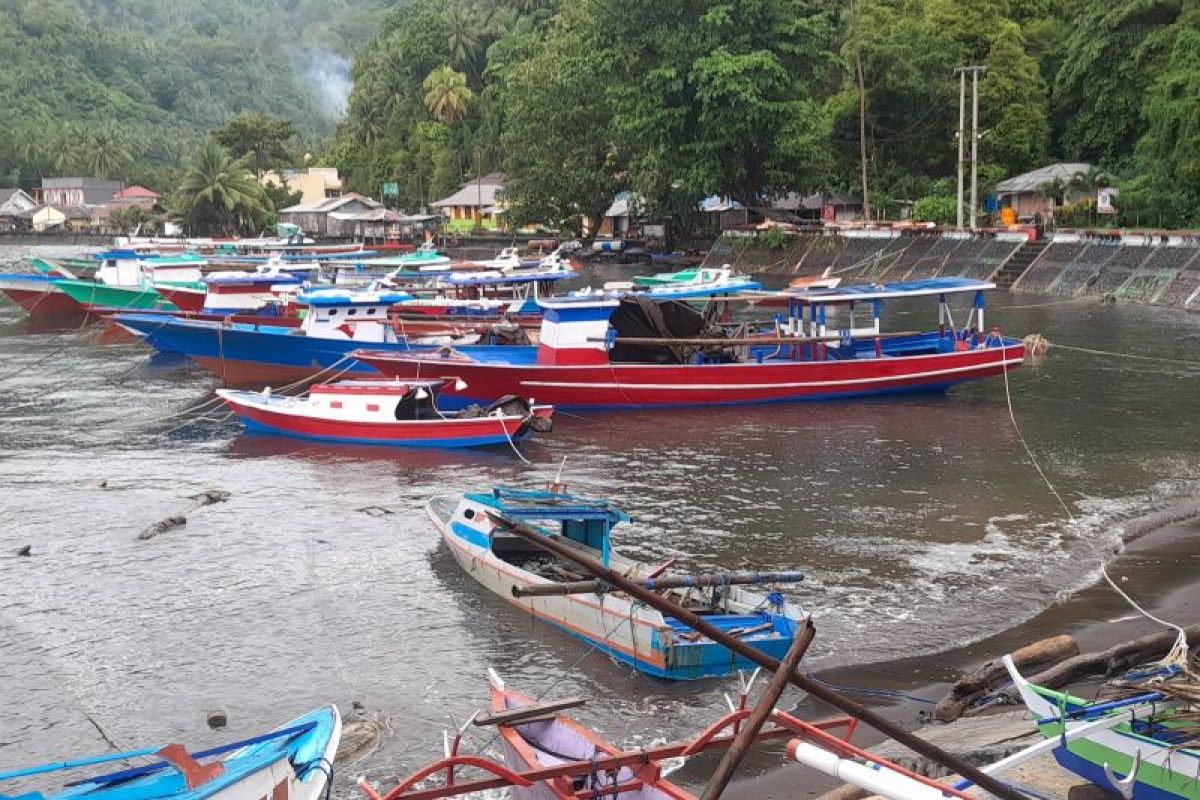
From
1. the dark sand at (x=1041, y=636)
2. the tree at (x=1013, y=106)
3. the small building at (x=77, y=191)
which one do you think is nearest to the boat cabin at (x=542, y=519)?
the dark sand at (x=1041, y=636)

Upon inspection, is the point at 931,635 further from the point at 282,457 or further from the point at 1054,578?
the point at 282,457

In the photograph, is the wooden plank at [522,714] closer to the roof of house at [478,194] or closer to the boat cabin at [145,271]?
the boat cabin at [145,271]

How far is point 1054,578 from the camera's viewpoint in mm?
18438

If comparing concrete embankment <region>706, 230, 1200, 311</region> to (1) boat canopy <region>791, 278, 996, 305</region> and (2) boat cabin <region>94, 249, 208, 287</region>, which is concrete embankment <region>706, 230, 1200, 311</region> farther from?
(2) boat cabin <region>94, 249, 208, 287</region>

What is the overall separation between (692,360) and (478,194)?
76573 millimetres

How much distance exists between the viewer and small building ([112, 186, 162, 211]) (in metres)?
140

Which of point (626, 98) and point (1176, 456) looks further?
point (626, 98)

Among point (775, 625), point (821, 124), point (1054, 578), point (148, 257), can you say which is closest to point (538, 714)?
point (775, 625)

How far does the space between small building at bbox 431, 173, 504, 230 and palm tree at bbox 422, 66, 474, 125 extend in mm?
7078

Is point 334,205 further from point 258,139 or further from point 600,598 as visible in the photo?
point 600,598

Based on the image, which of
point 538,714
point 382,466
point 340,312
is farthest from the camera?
point 340,312

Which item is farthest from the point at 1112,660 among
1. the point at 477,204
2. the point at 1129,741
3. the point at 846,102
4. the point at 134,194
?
the point at 134,194

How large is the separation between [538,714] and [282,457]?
18.9 m

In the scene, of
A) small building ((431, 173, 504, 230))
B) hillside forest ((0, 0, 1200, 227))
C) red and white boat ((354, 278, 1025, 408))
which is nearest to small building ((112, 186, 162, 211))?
small building ((431, 173, 504, 230))
